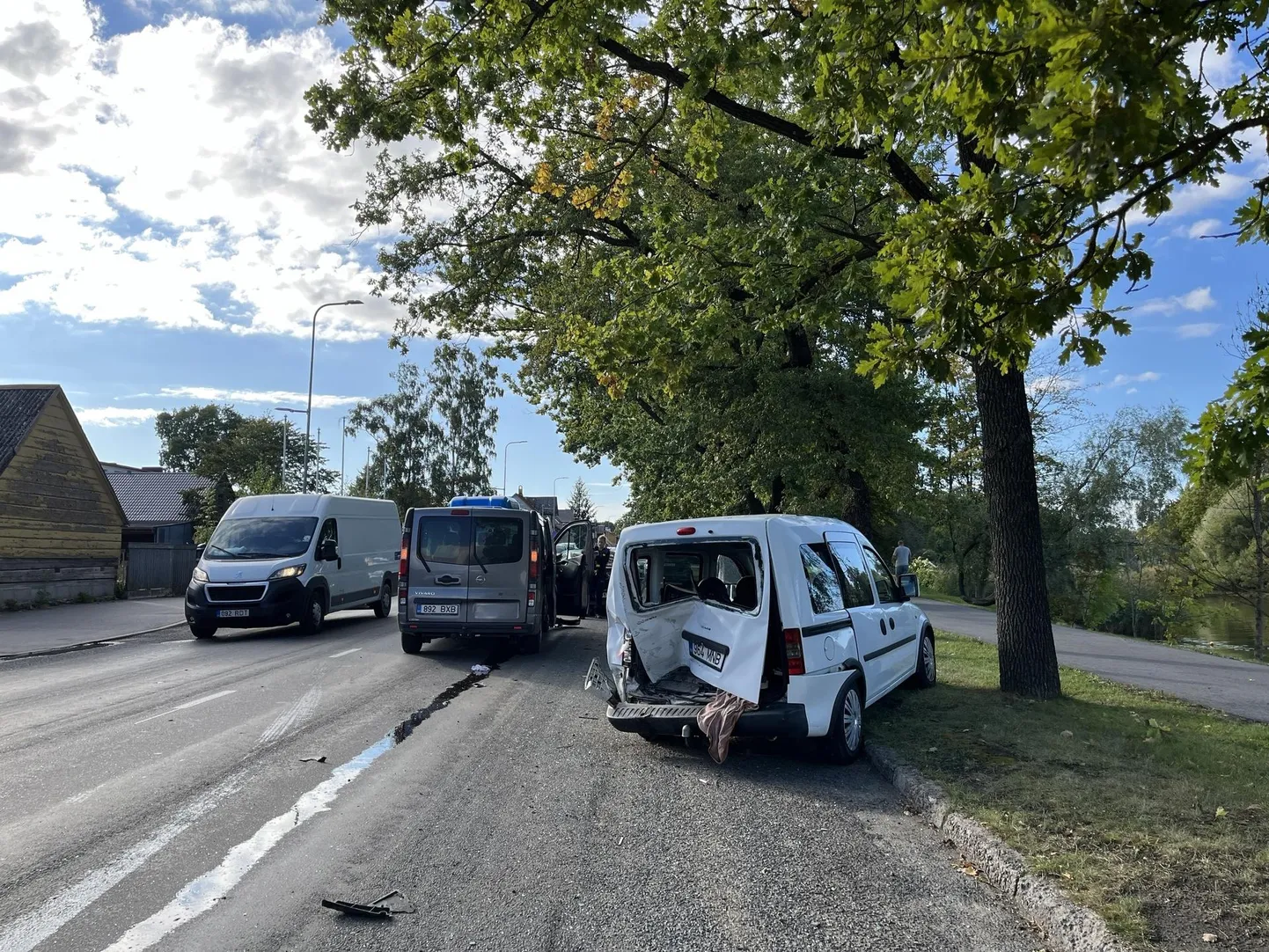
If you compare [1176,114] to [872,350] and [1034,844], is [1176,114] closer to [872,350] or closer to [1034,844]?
[872,350]

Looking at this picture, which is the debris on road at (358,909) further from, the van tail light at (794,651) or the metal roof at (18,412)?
the metal roof at (18,412)

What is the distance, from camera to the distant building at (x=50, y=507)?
73.8 ft

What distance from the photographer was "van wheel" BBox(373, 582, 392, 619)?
67.7 feet

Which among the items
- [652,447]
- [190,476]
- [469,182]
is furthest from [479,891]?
[190,476]

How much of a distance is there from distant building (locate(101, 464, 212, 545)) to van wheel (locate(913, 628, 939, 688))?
5067 cm

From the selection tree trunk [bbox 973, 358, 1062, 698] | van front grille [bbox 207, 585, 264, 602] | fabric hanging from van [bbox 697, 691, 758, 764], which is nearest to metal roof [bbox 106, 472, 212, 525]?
van front grille [bbox 207, 585, 264, 602]

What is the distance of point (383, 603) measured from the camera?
68.8 ft

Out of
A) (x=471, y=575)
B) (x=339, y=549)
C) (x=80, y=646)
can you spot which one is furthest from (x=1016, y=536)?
(x=80, y=646)

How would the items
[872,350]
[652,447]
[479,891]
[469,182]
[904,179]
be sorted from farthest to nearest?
[652,447] < [469,182] < [904,179] < [872,350] < [479,891]

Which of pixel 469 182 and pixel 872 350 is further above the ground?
pixel 469 182

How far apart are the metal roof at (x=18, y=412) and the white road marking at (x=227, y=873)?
21.9 m

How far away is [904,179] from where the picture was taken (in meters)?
9.27

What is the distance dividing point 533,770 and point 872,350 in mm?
3828

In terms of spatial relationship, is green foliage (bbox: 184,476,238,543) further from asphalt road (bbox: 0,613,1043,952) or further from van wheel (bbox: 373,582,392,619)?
asphalt road (bbox: 0,613,1043,952)
